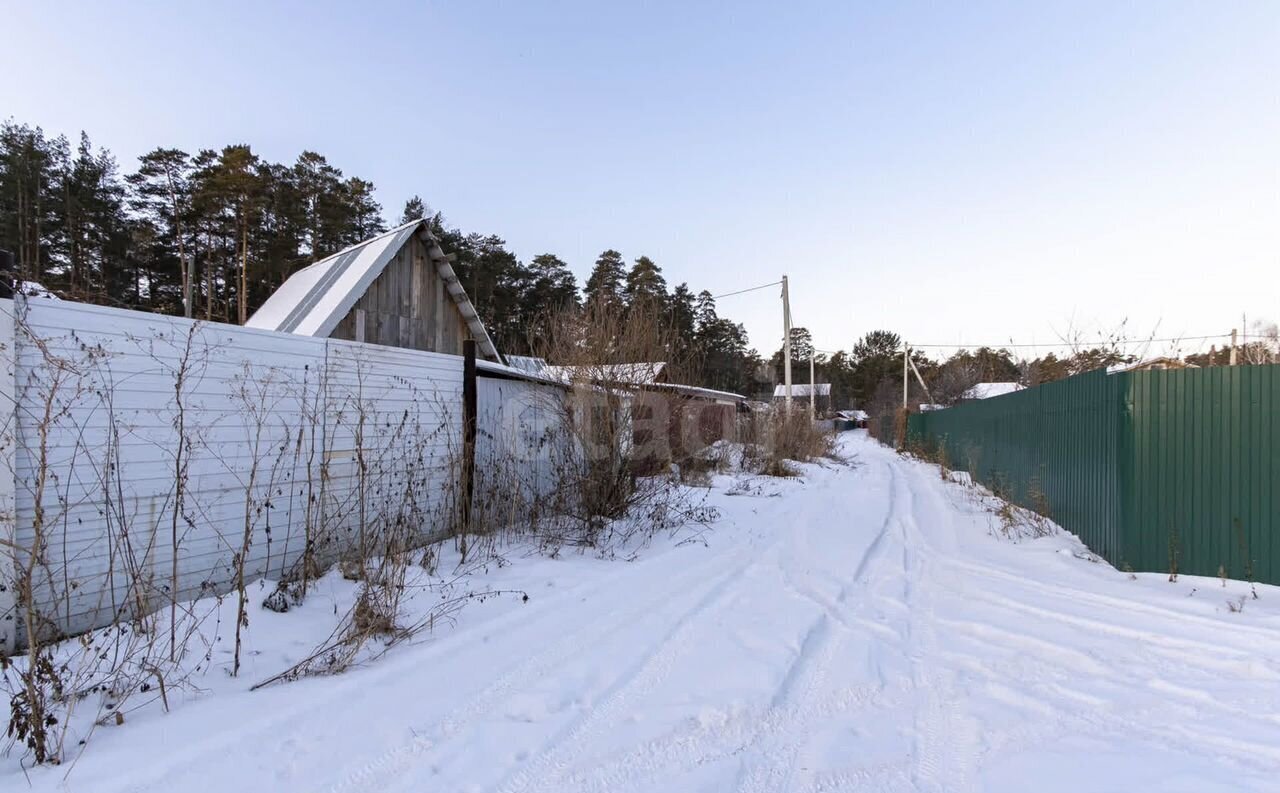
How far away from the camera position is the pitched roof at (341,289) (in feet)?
34.2

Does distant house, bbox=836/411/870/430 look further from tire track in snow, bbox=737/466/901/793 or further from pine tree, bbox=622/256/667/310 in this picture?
tire track in snow, bbox=737/466/901/793

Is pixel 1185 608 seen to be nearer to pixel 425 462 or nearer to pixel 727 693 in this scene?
pixel 727 693

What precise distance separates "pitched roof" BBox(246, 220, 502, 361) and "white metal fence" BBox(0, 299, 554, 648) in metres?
5.99

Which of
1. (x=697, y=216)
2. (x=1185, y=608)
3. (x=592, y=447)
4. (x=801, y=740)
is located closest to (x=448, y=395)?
(x=592, y=447)

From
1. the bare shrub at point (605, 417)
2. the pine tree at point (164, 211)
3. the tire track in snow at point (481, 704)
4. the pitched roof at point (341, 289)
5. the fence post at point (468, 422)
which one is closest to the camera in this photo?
the tire track in snow at point (481, 704)

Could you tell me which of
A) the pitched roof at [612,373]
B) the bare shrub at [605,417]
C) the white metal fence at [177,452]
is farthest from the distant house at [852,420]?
the white metal fence at [177,452]

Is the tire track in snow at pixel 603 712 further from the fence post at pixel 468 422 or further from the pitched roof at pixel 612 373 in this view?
the pitched roof at pixel 612 373

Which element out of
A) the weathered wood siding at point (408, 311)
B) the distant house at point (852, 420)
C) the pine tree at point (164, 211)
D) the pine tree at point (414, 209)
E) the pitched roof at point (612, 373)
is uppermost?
the pine tree at point (414, 209)

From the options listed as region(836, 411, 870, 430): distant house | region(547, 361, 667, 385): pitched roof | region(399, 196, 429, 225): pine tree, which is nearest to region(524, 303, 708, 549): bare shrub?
region(547, 361, 667, 385): pitched roof

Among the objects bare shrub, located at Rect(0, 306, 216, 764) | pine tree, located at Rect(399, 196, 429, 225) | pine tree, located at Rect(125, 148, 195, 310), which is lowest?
bare shrub, located at Rect(0, 306, 216, 764)

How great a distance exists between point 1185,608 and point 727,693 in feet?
12.0

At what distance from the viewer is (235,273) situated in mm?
20234

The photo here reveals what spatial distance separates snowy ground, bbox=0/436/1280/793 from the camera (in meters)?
2.20

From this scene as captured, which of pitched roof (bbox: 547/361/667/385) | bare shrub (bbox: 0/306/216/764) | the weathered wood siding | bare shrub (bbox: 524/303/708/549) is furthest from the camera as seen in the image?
the weathered wood siding
